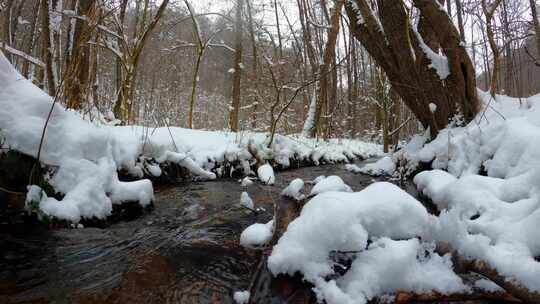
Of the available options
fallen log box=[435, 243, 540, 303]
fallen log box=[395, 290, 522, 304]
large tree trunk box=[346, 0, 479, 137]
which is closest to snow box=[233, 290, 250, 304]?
fallen log box=[395, 290, 522, 304]

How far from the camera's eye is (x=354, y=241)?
51.6 inches

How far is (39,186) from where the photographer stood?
83.4 inches

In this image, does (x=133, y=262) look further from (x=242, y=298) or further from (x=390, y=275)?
(x=390, y=275)

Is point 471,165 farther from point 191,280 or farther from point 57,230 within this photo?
point 57,230

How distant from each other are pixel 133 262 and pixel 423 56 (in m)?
5.15

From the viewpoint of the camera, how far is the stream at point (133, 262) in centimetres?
150

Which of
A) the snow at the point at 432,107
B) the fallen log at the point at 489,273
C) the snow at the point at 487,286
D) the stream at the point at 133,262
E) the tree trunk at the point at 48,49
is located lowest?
Answer: the stream at the point at 133,262

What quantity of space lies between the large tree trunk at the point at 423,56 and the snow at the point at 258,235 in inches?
167

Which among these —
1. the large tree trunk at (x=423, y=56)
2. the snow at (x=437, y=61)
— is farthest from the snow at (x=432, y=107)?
the snow at (x=437, y=61)

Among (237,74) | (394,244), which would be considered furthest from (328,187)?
(237,74)

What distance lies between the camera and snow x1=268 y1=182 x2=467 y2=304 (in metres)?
1.21

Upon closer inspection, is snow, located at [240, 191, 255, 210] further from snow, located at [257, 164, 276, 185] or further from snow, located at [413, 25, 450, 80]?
snow, located at [413, 25, 450, 80]

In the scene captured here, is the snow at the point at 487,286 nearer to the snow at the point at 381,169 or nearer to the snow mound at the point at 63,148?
the snow mound at the point at 63,148

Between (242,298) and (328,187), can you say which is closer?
(242,298)
